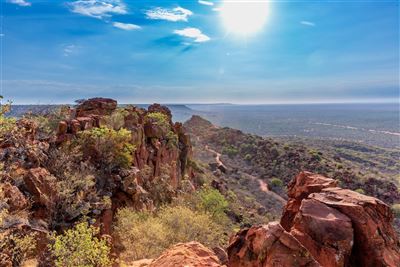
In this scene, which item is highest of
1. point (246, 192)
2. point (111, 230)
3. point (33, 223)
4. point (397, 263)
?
point (397, 263)

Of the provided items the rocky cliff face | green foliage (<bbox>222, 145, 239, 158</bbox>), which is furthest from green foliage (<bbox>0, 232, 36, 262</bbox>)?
green foliage (<bbox>222, 145, 239, 158</bbox>)

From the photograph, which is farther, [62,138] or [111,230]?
[62,138]

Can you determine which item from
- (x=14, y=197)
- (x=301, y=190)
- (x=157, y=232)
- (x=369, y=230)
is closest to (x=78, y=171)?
(x=14, y=197)

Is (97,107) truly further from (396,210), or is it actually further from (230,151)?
(230,151)

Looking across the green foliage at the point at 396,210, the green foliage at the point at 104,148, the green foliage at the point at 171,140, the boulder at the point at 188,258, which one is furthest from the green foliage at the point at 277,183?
the boulder at the point at 188,258

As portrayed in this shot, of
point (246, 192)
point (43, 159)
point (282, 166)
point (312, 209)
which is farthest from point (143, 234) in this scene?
point (282, 166)

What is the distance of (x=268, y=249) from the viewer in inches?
463

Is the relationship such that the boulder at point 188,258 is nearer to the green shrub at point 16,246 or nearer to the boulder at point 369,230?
the boulder at point 369,230

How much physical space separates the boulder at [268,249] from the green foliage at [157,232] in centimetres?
1065

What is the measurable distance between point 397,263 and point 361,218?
2309mm

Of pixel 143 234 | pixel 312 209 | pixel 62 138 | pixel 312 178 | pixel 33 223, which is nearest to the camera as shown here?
pixel 312 209

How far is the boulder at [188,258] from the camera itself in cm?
1348

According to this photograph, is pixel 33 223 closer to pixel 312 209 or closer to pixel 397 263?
pixel 312 209

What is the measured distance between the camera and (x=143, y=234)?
23.3m
